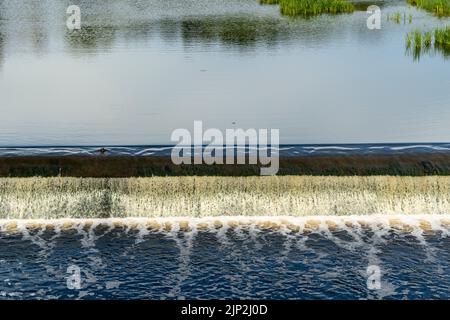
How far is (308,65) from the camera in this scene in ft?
57.1

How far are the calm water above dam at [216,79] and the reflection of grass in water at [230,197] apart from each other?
1.86 m

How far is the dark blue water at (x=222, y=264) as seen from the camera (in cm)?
843

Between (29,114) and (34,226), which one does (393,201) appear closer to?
(34,226)

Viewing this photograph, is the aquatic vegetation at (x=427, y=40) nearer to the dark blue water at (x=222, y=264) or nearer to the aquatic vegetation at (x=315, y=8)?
the aquatic vegetation at (x=315, y=8)

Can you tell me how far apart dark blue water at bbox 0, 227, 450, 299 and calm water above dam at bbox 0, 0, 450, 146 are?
2.69 metres

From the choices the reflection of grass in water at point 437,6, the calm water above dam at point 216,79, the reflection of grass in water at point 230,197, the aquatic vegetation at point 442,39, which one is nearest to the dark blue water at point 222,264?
the reflection of grass in water at point 230,197

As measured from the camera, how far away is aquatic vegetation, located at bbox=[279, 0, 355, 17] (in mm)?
25469

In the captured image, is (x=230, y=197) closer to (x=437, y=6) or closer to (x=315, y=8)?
(x=315, y=8)

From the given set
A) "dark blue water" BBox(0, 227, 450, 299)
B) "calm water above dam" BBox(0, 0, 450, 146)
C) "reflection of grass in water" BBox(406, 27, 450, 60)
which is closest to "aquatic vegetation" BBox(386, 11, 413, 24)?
"calm water above dam" BBox(0, 0, 450, 146)

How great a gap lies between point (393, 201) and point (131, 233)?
3.16 meters

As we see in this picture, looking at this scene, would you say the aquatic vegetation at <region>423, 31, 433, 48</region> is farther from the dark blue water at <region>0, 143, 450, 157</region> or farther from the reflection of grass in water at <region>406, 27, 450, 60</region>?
the dark blue water at <region>0, 143, 450, 157</region>

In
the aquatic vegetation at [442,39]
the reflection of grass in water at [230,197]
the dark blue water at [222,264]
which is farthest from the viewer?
the aquatic vegetation at [442,39]
